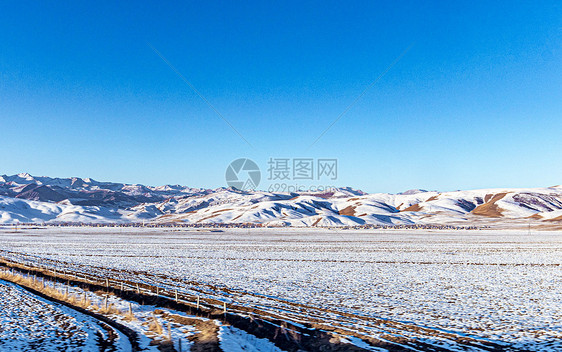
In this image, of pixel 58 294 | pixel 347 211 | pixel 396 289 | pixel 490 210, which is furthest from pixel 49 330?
pixel 490 210

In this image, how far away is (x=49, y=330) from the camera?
12.8 metres

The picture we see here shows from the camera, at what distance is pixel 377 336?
1195cm

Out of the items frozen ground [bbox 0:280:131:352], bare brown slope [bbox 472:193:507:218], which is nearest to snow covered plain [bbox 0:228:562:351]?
frozen ground [bbox 0:280:131:352]

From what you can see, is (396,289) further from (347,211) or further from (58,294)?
(347,211)

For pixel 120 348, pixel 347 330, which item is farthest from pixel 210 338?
pixel 347 330

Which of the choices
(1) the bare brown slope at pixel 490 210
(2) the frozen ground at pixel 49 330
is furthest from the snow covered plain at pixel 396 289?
(1) the bare brown slope at pixel 490 210

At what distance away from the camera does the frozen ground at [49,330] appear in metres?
11.3

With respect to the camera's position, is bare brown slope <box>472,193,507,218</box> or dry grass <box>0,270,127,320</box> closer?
dry grass <box>0,270,127,320</box>

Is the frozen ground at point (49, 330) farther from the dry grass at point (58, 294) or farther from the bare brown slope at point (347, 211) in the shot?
the bare brown slope at point (347, 211)

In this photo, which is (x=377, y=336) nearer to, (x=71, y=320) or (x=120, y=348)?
(x=120, y=348)

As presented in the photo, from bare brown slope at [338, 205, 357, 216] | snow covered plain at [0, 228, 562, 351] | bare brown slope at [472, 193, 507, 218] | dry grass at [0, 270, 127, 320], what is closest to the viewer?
snow covered plain at [0, 228, 562, 351]

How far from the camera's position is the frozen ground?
1129 cm

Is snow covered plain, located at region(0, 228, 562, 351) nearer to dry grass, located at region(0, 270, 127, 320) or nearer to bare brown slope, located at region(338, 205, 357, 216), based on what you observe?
dry grass, located at region(0, 270, 127, 320)

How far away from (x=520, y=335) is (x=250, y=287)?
1197 centimetres
